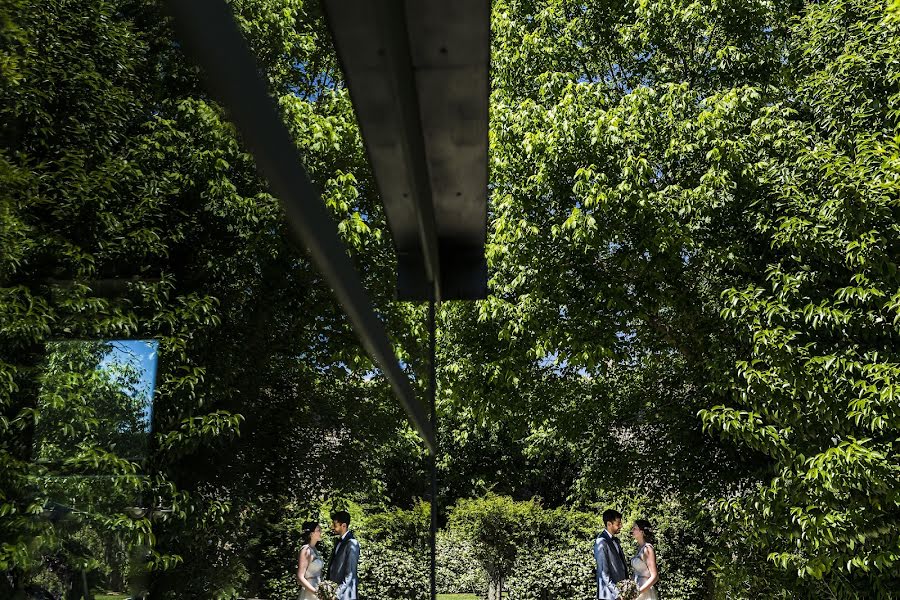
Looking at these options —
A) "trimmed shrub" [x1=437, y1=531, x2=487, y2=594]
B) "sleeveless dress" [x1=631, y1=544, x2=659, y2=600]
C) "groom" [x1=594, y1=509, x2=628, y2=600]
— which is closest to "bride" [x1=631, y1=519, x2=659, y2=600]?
"sleeveless dress" [x1=631, y1=544, x2=659, y2=600]

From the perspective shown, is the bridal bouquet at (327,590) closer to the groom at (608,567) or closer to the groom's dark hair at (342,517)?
the groom's dark hair at (342,517)

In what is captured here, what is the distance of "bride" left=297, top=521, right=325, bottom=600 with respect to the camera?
132 centimetres

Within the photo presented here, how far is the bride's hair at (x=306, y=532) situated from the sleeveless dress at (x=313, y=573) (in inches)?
0.7

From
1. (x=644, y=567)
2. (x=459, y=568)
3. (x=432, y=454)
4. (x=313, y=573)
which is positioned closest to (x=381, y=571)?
(x=432, y=454)

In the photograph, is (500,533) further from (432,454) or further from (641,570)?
(432,454)

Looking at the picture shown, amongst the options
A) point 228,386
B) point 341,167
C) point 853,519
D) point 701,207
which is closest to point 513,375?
point 701,207

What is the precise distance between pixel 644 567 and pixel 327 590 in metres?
7.39

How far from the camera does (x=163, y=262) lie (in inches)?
31.5

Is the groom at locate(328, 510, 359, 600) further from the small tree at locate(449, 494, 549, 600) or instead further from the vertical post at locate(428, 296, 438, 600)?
the small tree at locate(449, 494, 549, 600)

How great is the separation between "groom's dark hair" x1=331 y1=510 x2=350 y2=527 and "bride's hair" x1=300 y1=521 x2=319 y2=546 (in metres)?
0.24

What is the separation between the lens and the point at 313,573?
1397 mm

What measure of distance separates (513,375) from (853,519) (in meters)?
3.70

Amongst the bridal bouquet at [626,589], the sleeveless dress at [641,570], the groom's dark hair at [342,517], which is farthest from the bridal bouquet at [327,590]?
the sleeveless dress at [641,570]

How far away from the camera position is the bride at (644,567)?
26.2 feet
